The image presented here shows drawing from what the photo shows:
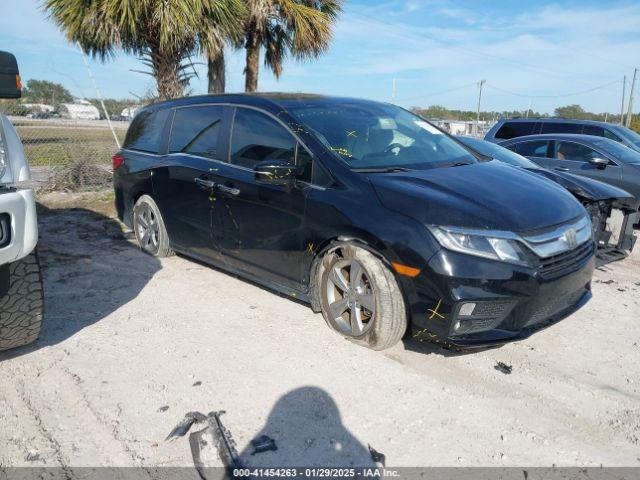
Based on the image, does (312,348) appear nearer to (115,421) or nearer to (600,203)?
(115,421)

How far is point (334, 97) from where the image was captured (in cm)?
440

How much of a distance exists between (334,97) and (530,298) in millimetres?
2395

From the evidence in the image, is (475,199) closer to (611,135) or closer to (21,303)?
(21,303)

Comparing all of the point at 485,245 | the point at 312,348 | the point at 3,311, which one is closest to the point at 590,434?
the point at 485,245

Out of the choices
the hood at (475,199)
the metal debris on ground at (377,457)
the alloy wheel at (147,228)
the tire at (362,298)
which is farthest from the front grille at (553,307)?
the alloy wheel at (147,228)

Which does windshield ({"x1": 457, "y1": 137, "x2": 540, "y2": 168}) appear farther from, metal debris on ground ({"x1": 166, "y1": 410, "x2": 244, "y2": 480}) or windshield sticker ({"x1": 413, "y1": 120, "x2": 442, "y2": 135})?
metal debris on ground ({"x1": 166, "y1": 410, "x2": 244, "y2": 480})

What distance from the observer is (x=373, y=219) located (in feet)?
10.3

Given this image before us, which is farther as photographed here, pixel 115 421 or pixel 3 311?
pixel 3 311

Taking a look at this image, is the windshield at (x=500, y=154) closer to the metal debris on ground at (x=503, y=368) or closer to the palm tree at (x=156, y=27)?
the metal debris on ground at (x=503, y=368)

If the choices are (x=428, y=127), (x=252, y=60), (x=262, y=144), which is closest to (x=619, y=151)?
(x=428, y=127)

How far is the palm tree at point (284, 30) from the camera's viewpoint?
11898 millimetres

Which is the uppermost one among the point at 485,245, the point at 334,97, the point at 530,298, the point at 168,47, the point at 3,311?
the point at 168,47

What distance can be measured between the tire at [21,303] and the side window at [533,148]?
7574mm

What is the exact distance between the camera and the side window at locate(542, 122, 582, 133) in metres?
10.3
